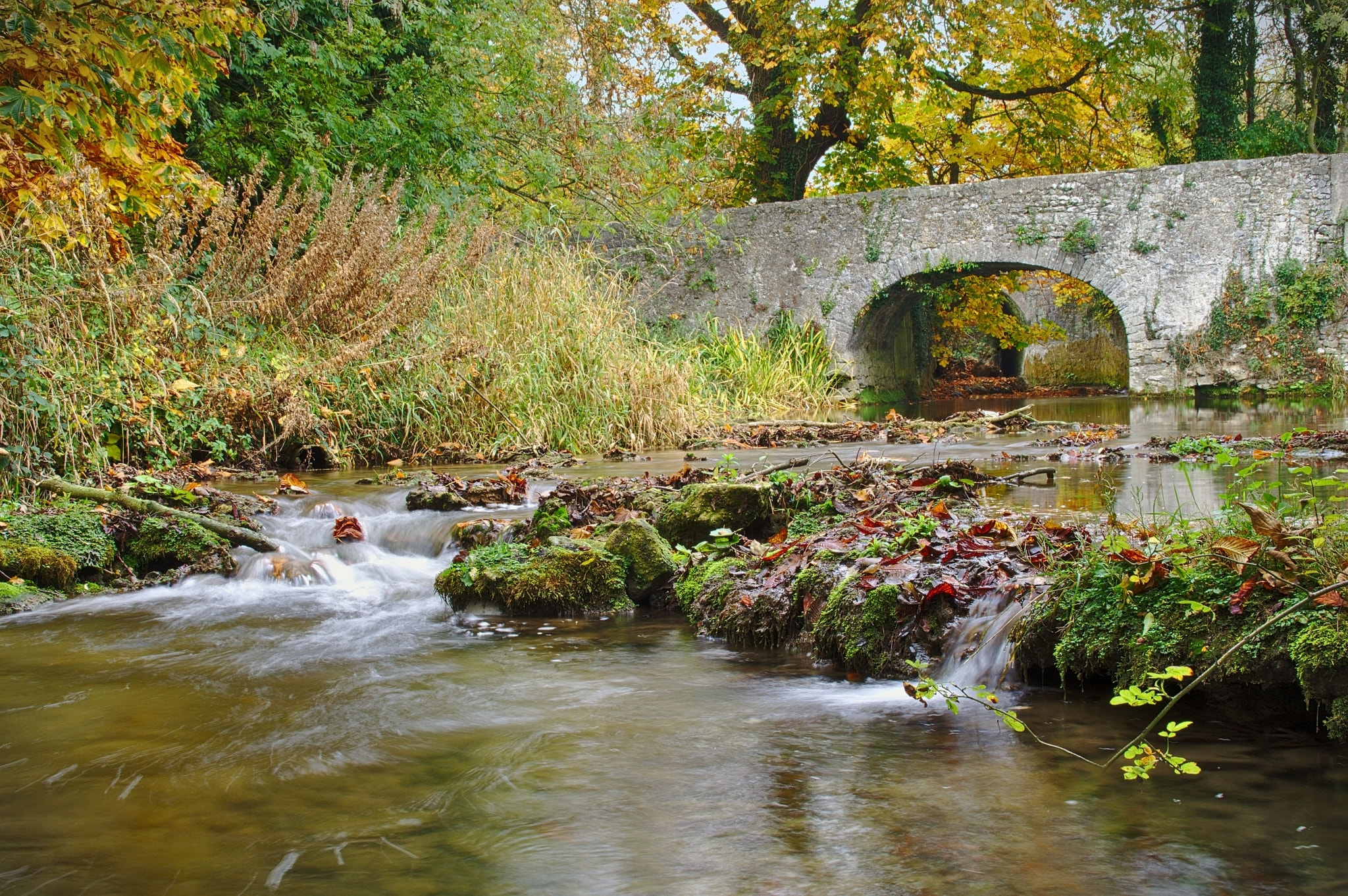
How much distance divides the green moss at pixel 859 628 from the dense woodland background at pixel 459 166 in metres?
3.37

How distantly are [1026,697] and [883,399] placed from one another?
1528cm

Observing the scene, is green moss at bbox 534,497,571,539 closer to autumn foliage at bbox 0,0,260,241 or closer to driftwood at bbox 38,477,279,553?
driftwood at bbox 38,477,279,553

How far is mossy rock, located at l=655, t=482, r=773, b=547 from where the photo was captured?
4.69 m

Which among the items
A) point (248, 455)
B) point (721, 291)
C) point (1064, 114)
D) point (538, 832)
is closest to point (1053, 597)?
point (538, 832)

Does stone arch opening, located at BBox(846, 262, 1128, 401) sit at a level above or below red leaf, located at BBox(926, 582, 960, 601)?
above

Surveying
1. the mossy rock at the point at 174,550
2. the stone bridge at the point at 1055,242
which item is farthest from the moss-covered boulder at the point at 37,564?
the stone bridge at the point at 1055,242

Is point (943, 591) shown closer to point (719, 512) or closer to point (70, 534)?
point (719, 512)

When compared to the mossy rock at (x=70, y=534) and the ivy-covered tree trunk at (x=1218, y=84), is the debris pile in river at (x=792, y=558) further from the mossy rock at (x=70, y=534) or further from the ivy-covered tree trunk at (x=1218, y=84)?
the ivy-covered tree trunk at (x=1218, y=84)

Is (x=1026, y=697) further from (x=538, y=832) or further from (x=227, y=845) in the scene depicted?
(x=227, y=845)

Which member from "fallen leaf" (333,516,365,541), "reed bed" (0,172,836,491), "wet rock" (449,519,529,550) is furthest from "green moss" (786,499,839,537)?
"reed bed" (0,172,836,491)

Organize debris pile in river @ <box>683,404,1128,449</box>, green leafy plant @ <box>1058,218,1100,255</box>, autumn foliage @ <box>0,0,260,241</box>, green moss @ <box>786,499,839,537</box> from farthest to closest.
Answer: green leafy plant @ <box>1058,218,1100,255</box> → debris pile in river @ <box>683,404,1128,449</box> → green moss @ <box>786,499,839,537</box> → autumn foliage @ <box>0,0,260,241</box>

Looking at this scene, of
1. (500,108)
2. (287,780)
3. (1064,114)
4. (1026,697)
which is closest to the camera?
(287,780)

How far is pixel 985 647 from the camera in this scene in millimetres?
3039

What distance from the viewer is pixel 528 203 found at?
13.6 m
